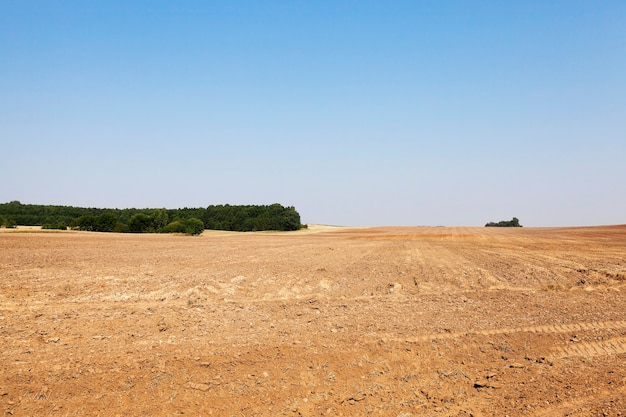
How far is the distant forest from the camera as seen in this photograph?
67.9 metres

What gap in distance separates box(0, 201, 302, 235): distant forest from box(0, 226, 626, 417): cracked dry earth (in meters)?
53.9

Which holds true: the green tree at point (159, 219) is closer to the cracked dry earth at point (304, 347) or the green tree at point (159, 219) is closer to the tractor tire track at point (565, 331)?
the cracked dry earth at point (304, 347)

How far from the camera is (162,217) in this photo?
71.5m

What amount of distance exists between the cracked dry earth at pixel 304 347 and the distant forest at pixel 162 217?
177 feet

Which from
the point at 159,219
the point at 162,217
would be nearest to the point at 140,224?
the point at 159,219

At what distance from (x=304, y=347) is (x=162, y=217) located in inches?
2640

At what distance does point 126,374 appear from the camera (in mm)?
7332

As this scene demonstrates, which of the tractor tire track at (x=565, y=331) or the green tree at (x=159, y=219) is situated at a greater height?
the green tree at (x=159, y=219)

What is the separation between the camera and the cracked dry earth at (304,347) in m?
6.53

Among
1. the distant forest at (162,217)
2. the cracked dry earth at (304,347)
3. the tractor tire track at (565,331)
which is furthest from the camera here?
the distant forest at (162,217)

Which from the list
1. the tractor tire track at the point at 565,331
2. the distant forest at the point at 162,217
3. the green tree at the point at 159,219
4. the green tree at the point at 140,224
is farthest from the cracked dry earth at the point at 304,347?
the green tree at the point at 159,219

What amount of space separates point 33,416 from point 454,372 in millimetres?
6367

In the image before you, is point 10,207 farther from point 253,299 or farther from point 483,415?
point 483,415

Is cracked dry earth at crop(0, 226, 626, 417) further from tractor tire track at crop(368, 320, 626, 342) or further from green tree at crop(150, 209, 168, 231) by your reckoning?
green tree at crop(150, 209, 168, 231)
